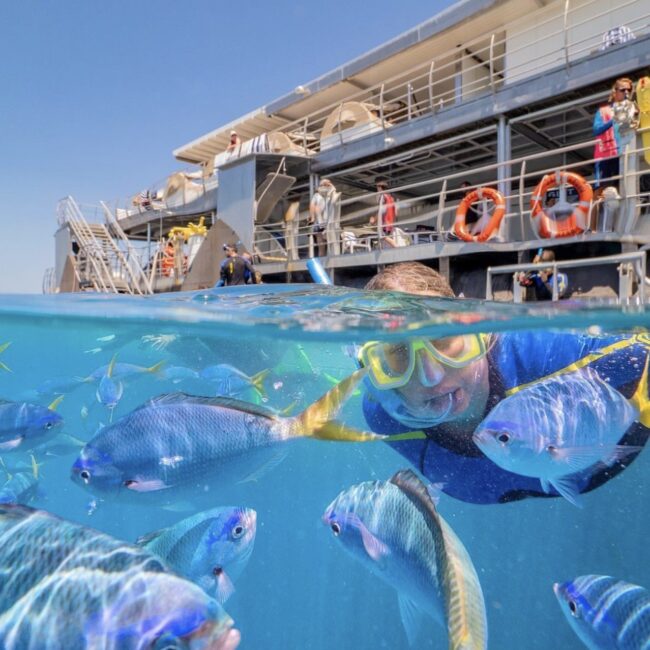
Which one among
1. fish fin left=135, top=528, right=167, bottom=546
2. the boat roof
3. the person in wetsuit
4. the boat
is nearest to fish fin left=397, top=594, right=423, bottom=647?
fish fin left=135, top=528, right=167, bottom=546

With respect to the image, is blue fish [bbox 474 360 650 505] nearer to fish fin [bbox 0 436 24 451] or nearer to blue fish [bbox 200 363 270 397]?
blue fish [bbox 200 363 270 397]

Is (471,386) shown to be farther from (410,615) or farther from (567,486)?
(410,615)

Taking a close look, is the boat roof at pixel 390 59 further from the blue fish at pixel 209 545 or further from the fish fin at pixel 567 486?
the blue fish at pixel 209 545

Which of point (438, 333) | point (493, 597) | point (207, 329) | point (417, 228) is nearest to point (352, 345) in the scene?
point (438, 333)

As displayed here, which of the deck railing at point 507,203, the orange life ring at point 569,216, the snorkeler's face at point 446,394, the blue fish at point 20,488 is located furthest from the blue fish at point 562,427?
the orange life ring at point 569,216

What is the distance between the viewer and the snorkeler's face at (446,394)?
251cm

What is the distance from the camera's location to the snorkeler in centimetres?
256

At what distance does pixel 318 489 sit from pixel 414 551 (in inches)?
87.1

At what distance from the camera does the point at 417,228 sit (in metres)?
13.8

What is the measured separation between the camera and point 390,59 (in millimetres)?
13961

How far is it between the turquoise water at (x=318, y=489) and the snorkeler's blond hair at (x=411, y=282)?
138 millimetres

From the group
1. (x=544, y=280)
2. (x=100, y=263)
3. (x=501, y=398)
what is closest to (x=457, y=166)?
(x=544, y=280)

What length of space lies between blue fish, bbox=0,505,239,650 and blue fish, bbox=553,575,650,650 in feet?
4.53

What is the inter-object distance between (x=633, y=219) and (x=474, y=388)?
263 inches
